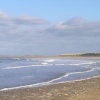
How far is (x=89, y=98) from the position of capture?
13203 mm

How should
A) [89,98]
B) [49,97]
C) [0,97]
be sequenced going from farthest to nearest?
[0,97]
[49,97]
[89,98]

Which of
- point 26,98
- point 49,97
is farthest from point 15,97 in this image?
point 49,97

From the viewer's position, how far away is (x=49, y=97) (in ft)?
46.4

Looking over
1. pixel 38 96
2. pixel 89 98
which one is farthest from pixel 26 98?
pixel 89 98

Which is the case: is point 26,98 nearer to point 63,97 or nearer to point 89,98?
point 63,97

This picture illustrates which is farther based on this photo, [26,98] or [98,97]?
[26,98]

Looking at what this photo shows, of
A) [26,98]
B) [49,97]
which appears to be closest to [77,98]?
[49,97]

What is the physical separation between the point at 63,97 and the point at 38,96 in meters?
1.39

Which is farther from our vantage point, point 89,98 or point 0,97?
point 0,97

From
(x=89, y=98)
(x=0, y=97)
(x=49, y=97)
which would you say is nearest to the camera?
(x=89, y=98)

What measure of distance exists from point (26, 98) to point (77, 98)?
8.38 ft

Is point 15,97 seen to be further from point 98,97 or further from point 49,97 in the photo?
point 98,97

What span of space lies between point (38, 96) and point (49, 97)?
758mm

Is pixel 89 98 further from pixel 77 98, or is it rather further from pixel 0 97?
pixel 0 97
